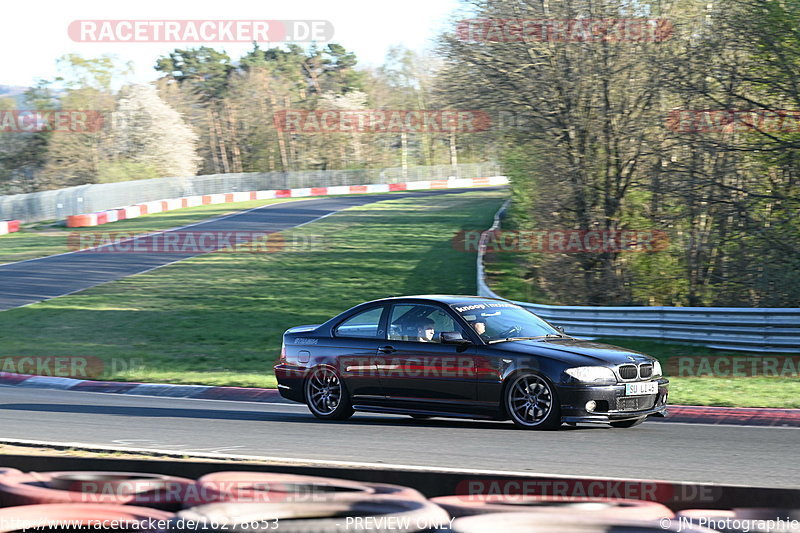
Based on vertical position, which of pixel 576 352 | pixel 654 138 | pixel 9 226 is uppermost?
pixel 654 138

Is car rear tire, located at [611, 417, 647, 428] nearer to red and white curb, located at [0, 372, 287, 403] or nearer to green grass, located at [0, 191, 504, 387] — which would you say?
red and white curb, located at [0, 372, 287, 403]

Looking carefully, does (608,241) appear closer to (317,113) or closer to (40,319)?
(40,319)

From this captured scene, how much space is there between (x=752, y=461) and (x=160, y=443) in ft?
18.1

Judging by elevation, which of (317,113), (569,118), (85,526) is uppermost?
(317,113)

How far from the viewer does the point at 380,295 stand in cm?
2495

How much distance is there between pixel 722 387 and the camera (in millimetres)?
Result: 13414

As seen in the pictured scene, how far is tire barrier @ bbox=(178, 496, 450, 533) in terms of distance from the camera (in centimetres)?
451

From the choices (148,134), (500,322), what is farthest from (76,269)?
(148,134)

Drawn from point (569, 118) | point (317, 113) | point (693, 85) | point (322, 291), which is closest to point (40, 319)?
point (322, 291)

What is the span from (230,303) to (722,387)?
46.9 feet

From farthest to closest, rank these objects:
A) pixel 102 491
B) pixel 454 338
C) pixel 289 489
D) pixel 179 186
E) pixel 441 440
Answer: pixel 179 186
pixel 454 338
pixel 441 440
pixel 102 491
pixel 289 489

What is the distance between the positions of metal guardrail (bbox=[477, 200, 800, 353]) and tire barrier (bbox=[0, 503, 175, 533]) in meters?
13.2

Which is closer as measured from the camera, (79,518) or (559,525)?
(559,525)

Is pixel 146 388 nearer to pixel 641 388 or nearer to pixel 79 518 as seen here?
pixel 641 388
